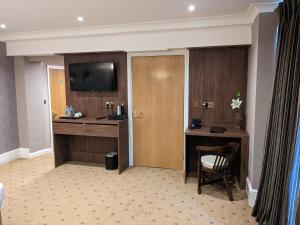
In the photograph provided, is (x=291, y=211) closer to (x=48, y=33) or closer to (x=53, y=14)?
(x=53, y=14)

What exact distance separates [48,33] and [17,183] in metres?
2.52

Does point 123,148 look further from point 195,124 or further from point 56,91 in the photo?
point 56,91

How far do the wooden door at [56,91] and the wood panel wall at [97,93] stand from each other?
1277 mm

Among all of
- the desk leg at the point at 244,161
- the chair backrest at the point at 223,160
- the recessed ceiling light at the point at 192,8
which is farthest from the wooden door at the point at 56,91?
the desk leg at the point at 244,161

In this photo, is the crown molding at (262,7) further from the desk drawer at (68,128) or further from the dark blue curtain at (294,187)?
the desk drawer at (68,128)

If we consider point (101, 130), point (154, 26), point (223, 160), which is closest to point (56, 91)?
point (101, 130)

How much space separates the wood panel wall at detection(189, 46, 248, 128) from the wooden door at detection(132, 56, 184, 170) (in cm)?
24

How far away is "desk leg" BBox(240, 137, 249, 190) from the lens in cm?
343

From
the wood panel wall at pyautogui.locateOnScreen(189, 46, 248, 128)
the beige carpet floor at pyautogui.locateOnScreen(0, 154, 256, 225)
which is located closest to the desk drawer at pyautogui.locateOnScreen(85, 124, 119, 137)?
the beige carpet floor at pyautogui.locateOnScreen(0, 154, 256, 225)

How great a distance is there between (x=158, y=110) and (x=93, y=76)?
4.29 ft

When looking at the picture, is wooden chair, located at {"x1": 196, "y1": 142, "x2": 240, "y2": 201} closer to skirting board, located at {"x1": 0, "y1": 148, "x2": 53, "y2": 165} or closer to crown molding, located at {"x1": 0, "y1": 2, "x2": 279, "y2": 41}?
crown molding, located at {"x1": 0, "y1": 2, "x2": 279, "y2": 41}

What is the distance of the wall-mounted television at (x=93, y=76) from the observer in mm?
4305

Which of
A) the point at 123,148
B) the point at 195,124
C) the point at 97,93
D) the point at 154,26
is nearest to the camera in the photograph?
the point at 154,26

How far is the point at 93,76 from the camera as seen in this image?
14.4ft
